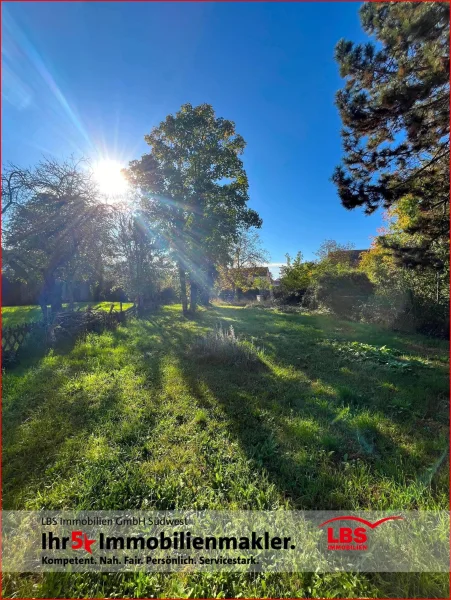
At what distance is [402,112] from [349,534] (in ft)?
20.3

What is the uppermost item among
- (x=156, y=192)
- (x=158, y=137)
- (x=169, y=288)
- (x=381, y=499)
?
(x=158, y=137)

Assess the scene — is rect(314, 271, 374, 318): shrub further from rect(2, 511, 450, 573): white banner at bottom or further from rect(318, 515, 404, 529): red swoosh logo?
rect(2, 511, 450, 573): white banner at bottom

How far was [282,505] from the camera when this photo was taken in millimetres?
2080

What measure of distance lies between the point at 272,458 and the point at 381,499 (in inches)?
41.1

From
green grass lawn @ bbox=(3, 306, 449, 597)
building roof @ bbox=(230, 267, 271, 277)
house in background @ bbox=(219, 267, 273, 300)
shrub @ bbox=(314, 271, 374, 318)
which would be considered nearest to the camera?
green grass lawn @ bbox=(3, 306, 449, 597)

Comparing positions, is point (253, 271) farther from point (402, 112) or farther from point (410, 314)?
point (402, 112)

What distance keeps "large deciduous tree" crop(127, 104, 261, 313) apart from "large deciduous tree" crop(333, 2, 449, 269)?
27.2 feet

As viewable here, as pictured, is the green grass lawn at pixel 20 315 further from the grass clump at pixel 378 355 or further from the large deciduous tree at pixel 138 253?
the grass clump at pixel 378 355

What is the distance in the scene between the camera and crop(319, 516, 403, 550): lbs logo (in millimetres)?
1768

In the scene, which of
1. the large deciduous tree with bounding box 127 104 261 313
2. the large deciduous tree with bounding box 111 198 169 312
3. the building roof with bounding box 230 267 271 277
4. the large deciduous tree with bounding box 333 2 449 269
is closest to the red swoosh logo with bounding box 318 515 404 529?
the large deciduous tree with bounding box 333 2 449 269

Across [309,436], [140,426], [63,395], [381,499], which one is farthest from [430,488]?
[63,395]

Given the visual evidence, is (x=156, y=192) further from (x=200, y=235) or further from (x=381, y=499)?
(x=381, y=499)

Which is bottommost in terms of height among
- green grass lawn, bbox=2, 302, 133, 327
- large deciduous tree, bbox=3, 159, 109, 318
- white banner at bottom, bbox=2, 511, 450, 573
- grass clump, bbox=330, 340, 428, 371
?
white banner at bottom, bbox=2, 511, 450, 573

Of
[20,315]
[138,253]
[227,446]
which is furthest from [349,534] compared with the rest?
[20,315]
